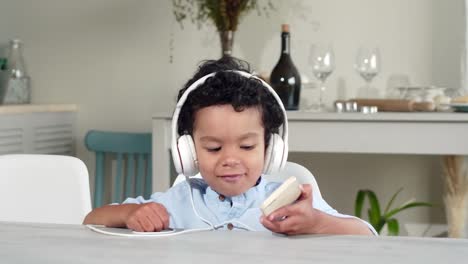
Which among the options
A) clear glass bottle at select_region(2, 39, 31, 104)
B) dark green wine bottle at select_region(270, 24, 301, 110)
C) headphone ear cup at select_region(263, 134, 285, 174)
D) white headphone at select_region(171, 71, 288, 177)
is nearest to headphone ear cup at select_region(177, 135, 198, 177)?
white headphone at select_region(171, 71, 288, 177)

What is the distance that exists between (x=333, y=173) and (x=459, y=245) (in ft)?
7.55

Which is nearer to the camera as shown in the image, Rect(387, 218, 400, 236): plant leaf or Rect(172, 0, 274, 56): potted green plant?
Rect(387, 218, 400, 236): plant leaf

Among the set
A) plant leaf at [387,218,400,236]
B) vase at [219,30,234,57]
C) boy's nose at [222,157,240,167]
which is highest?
vase at [219,30,234,57]

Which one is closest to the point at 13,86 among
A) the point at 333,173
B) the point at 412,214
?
the point at 333,173

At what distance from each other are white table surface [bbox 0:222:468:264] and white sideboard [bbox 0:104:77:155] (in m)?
2.14

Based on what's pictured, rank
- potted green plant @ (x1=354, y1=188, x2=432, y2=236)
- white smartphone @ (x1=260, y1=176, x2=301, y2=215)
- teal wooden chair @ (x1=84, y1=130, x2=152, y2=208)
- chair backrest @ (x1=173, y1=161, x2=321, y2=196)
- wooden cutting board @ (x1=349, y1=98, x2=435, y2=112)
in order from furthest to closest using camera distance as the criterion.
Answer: teal wooden chair @ (x1=84, y1=130, x2=152, y2=208) → potted green plant @ (x1=354, y1=188, x2=432, y2=236) → wooden cutting board @ (x1=349, y1=98, x2=435, y2=112) → chair backrest @ (x1=173, y1=161, x2=321, y2=196) → white smartphone @ (x1=260, y1=176, x2=301, y2=215)

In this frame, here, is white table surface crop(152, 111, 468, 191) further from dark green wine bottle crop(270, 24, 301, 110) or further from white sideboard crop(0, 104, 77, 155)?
white sideboard crop(0, 104, 77, 155)

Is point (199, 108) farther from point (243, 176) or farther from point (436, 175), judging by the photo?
point (436, 175)

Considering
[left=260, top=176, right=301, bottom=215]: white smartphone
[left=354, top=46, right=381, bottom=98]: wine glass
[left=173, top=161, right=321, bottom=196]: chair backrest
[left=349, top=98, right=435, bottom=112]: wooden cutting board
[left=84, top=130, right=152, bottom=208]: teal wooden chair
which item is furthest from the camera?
[left=84, top=130, right=152, bottom=208]: teal wooden chair

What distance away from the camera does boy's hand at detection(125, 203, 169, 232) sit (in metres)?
1.09

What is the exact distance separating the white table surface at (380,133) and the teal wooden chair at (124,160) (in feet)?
2.82

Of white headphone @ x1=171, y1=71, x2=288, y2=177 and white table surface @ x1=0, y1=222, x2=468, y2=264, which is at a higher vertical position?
white headphone @ x1=171, y1=71, x2=288, y2=177

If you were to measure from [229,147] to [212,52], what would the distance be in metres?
2.14

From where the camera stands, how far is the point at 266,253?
34.1 inches
